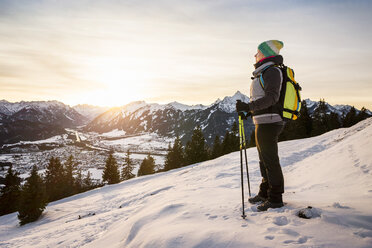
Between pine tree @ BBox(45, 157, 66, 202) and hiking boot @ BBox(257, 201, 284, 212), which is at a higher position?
hiking boot @ BBox(257, 201, 284, 212)

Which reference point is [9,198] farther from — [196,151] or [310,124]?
[310,124]

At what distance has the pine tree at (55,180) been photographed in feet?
128

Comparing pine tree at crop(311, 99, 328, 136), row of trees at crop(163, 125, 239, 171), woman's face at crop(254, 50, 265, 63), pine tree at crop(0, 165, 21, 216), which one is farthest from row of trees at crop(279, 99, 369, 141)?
pine tree at crop(0, 165, 21, 216)

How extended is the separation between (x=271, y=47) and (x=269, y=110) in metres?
1.37

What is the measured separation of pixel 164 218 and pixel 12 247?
8085 millimetres

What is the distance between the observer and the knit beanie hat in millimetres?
3977

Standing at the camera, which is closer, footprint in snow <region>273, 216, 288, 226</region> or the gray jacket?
footprint in snow <region>273, 216, 288, 226</region>

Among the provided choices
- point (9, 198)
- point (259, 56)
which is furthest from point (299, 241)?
point (9, 198)

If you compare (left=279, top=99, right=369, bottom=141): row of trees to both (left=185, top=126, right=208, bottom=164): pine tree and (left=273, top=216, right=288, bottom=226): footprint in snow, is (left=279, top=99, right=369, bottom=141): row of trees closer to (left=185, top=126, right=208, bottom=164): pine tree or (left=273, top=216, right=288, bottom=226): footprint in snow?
(left=185, top=126, right=208, bottom=164): pine tree

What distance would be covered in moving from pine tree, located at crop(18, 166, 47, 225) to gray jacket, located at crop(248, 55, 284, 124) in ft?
83.3

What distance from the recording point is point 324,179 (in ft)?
21.4

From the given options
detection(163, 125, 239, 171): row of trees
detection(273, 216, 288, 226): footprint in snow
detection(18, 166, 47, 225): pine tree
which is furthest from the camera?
detection(163, 125, 239, 171): row of trees

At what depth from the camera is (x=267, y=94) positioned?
3646 mm

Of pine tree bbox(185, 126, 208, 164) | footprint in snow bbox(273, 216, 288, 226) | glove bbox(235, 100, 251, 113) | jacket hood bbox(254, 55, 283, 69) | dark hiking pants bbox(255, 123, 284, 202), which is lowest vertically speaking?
pine tree bbox(185, 126, 208, 164)
